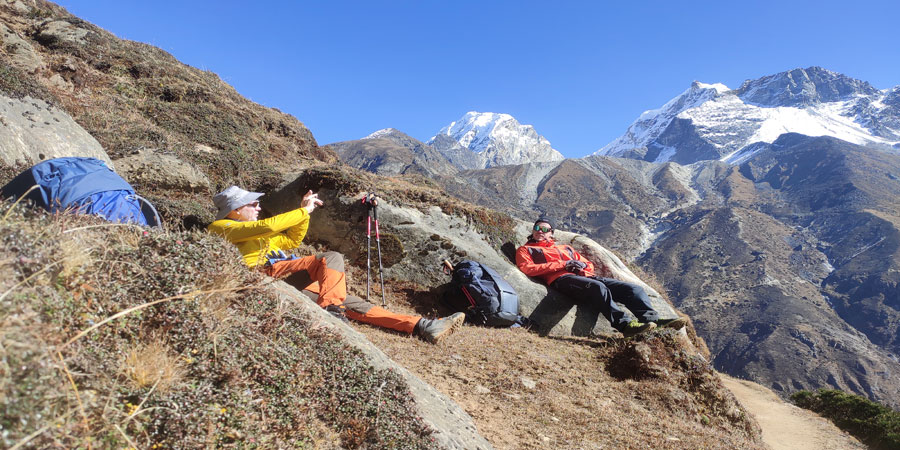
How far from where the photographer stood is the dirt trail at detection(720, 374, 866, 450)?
7.80 metres

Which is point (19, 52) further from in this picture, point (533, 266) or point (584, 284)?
point (584, 284)

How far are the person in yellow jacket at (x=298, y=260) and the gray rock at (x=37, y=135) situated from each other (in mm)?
3780

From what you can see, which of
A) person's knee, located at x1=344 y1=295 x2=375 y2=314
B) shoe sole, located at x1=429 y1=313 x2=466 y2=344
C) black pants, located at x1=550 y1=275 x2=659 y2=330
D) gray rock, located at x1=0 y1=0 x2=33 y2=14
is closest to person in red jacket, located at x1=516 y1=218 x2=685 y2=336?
black pants, located at x1=550 y1=275 x2=659 y2=330

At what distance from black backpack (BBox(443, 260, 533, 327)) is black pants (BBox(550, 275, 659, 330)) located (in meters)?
1.22

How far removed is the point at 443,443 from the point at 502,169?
159780 millimetres

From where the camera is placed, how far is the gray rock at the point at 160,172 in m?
9.09

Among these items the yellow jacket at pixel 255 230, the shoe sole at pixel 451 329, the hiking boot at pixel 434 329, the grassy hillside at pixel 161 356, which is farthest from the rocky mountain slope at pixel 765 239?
the grassy hillside at pixel 161 356

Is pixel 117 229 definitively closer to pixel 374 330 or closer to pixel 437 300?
pixel 374 330

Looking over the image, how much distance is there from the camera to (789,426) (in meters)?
8.84

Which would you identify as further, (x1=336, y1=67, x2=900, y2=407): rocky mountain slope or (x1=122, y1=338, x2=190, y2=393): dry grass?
(x1=336, y1=67, x2=900, y2=407): rocky mountain slope

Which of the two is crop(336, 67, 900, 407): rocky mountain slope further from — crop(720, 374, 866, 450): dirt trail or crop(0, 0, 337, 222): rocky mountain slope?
crop(720, 374, 866, 450): dirt trail

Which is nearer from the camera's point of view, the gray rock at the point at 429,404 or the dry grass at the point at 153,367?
the dry grass at the point at 153,367

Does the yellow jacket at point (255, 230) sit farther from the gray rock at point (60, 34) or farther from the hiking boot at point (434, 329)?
the gray rock at point (60, 34)

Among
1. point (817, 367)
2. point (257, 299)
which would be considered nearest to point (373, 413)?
point (257, 299)
